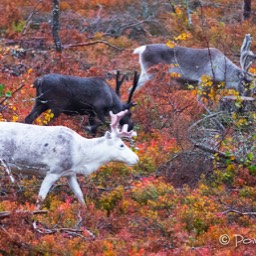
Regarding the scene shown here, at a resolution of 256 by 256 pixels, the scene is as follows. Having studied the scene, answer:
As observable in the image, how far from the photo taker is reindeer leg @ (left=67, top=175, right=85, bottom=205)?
9.43 meters

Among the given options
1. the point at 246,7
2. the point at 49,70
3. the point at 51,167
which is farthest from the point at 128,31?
the point at 51,167

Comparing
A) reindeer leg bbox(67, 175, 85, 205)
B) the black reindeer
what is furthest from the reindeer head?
the black reindeer

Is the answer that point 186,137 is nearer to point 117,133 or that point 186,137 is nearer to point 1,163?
point 117,133

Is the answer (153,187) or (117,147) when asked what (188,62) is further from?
(153,187)

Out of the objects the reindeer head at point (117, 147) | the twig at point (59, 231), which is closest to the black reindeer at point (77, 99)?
the reindeer head at point (117, 147)

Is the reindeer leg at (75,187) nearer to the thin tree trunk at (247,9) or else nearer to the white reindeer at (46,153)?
the white reindeer at (46,153)

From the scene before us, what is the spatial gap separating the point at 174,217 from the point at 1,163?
2.02 metres

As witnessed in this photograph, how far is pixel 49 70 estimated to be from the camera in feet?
48.5

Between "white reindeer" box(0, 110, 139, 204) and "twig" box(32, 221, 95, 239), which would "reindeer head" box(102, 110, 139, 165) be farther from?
"twig" box(32, 221, 95, 239)

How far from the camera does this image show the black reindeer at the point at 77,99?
Answer: 11.8m

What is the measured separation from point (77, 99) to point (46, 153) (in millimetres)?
2840

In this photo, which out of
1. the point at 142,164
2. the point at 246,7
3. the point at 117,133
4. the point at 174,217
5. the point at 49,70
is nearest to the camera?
the point at 174,217

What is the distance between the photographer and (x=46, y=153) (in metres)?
9.33

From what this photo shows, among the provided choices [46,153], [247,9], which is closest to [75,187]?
[46,153]
